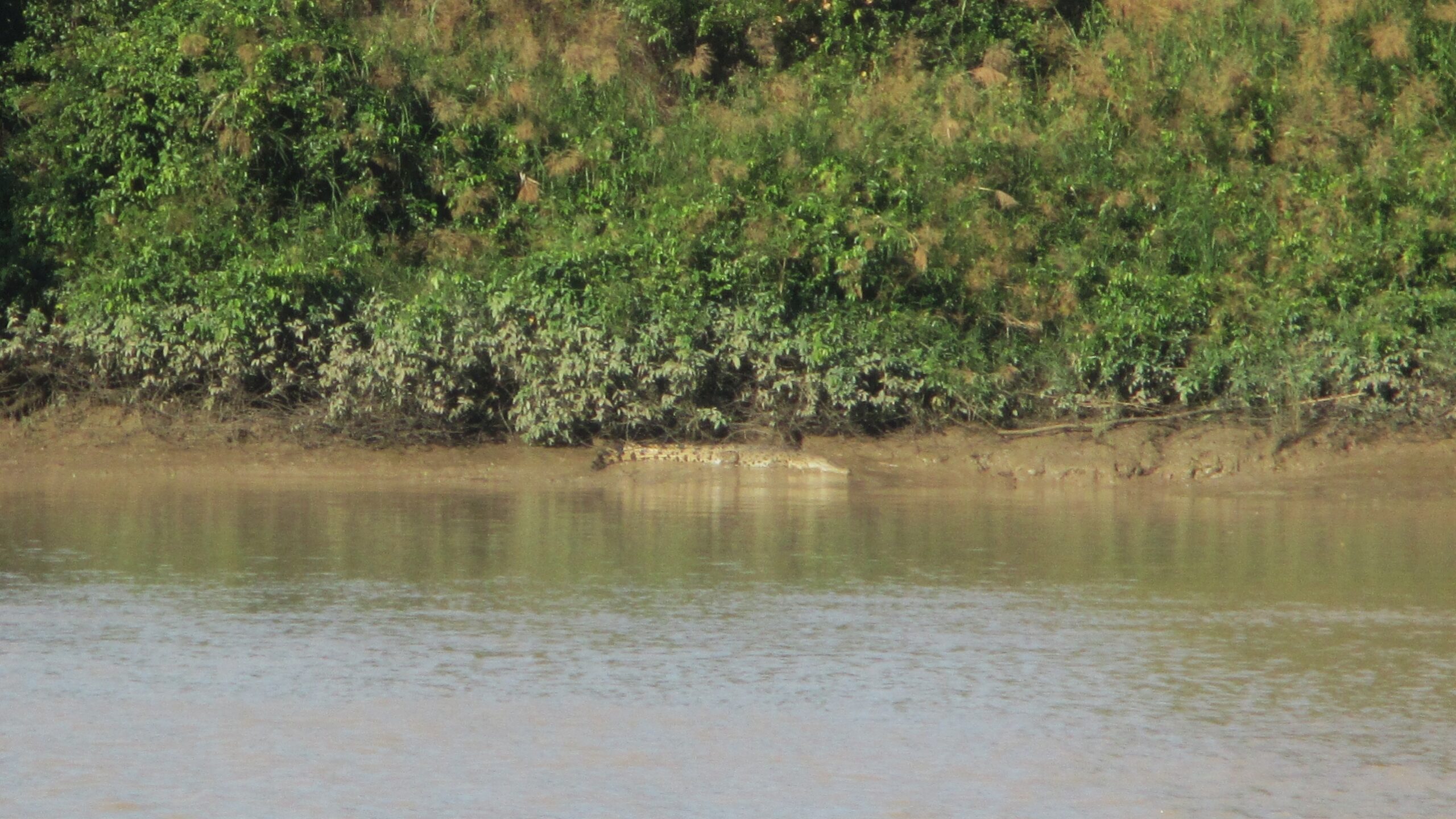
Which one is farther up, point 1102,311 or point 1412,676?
point 1102,311

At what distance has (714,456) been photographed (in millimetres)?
13453

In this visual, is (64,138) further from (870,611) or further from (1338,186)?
(1338,186)

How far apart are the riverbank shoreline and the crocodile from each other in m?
0.08

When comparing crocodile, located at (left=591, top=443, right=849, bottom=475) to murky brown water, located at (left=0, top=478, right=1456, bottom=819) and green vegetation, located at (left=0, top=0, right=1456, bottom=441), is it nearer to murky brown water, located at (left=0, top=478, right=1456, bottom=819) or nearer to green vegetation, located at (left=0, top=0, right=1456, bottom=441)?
green vegetation, located at (left=0, top=0, right=1456, bottom=441)

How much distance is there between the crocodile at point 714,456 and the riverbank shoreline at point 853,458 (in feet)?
0.27

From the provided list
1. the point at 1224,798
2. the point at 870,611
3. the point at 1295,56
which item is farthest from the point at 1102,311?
the point at 1224,798

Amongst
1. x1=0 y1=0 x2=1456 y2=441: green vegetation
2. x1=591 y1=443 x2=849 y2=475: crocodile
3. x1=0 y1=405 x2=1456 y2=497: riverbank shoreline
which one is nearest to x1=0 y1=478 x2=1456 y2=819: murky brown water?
x1=0 y1=405 x2=1456 y2=497: riverbank shoreline

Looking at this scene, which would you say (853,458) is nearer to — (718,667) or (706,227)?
(706,227)

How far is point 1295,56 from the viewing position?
51.6ft

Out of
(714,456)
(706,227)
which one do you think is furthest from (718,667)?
(706,227)

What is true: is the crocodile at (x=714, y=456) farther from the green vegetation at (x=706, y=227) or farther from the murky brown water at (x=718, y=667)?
the murky brown water at (x=718, y=667)

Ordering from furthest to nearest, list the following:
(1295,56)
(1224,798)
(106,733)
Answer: (1295,56), (106,733), (1224,798)

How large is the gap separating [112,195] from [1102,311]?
8440mm

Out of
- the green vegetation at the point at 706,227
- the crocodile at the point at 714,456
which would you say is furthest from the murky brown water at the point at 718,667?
the green vegetation at the point at 706,227
